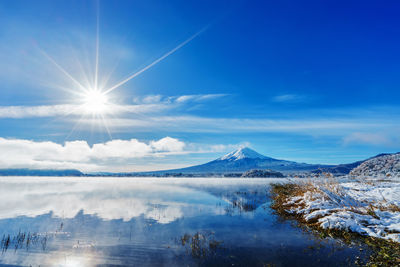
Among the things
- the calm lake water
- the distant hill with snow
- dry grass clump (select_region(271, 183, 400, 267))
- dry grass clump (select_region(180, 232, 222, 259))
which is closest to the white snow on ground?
dry grass clump (select_region(271, 183, 400, 267))

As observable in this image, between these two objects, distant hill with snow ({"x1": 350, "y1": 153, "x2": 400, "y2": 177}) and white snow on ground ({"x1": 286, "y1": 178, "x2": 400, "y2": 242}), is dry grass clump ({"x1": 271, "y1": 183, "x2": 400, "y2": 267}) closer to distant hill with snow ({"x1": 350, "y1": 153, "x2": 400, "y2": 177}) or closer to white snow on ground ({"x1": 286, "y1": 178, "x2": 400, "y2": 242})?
white snow on ground ({"x1": 286, "y1": 178, "x2": 400, "y2": 242})

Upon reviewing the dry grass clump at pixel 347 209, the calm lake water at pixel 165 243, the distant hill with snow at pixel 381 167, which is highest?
the distant hill with snow at pixel 381 167

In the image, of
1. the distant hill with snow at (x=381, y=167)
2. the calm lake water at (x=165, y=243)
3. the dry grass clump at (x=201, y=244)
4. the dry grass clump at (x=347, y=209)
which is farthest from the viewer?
the distant hill with snow at (x=381, y=167)

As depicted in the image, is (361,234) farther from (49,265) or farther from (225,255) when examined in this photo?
(49,265)

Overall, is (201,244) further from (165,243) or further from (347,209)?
(347,209)

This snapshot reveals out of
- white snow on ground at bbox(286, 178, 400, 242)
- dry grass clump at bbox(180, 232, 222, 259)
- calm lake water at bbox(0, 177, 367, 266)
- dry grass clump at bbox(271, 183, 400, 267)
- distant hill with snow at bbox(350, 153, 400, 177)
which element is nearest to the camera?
dry grass clump at bbox(271, 183, 400, 267)

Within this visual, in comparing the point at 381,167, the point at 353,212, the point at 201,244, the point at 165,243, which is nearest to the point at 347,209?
the point at 353,212

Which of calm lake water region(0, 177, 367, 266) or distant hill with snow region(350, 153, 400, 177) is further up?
distant hill with snow region(350, 153, 400, 177)

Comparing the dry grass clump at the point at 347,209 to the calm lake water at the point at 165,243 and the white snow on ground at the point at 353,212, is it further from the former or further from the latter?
the calm lake water at the point at 165,243

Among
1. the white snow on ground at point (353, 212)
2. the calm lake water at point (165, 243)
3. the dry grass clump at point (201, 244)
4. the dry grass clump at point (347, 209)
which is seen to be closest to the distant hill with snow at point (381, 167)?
the dry grass clump at point (347, 209)

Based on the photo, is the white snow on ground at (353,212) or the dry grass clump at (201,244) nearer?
the dry grass clump at (201,244)

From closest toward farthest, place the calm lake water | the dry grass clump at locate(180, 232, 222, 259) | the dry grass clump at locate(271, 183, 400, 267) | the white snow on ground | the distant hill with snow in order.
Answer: the dry grass clump at locate(271, 183, 400, 267)
the calm lake water
the dry grass clump at locate(180, 232, 222, 259)
the white snow on ground
the distant hill with snow

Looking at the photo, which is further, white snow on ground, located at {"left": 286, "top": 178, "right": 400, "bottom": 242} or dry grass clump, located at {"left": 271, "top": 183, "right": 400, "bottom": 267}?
white snow on ground, located at {"left": 286, "top": 178, "right": 400, "bottom": 242}

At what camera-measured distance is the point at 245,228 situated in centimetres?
1515
